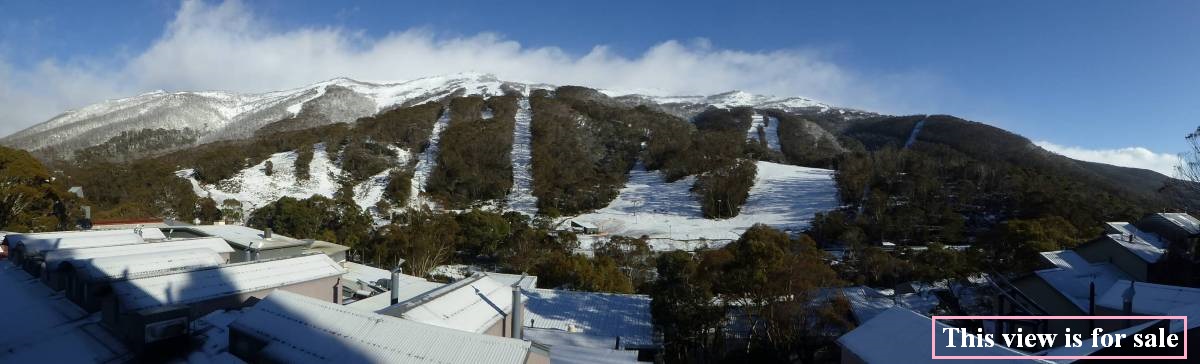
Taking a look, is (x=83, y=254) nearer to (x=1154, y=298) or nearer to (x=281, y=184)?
(x=1154, y=298)

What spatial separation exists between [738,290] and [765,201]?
28.9 meters

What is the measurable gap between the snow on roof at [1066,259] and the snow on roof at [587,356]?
10152 mm

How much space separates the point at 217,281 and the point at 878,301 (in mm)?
13377

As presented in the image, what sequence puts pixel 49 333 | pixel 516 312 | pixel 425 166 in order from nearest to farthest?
pixel 49 333, pixel 516 312, pixel 425 166

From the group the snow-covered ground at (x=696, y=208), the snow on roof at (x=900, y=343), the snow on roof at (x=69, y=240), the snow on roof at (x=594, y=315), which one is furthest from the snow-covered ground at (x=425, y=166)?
the snow on roof at (x=900, y=343)

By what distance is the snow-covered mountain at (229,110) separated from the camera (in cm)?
8156

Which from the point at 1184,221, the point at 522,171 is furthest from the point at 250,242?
the point at 522,171

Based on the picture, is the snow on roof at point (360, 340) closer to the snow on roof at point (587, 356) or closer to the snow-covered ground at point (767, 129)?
the snow on roof at point (587, 356)

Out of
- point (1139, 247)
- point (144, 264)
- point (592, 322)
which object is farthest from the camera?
point (1139, 247)

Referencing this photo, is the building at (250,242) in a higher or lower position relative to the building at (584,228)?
higher

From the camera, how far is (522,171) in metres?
47.1

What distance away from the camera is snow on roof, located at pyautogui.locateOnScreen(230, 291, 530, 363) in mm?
3883

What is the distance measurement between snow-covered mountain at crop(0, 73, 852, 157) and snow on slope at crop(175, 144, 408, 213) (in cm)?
4272

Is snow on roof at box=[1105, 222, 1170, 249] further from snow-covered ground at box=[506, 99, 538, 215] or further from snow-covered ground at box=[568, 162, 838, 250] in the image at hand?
snow-covered ground at box=[506, 99, 538, 215]
